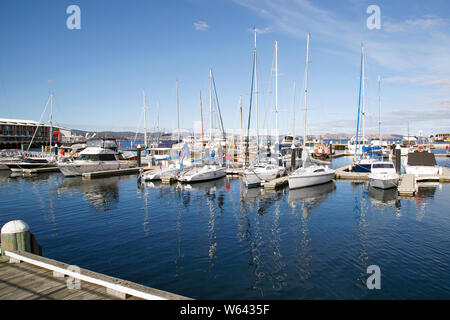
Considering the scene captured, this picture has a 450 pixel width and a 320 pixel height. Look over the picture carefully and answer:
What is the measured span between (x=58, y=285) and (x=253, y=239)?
378 inches

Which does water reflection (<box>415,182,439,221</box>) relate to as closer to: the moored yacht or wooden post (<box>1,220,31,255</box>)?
wooden post (<box>1,220,31,255</box>)

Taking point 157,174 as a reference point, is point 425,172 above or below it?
above

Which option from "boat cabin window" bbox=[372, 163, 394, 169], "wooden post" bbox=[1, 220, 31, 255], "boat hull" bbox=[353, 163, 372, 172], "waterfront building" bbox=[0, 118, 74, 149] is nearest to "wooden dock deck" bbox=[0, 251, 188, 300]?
"wooden post" bbox=[1, 220, 31, 255]

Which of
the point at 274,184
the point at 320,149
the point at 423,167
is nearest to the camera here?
the point at 274,184

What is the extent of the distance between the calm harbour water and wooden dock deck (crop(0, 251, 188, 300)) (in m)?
3.06

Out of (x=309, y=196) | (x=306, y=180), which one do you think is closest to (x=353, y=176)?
(x=306, y=180)

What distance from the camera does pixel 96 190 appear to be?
30.5 m

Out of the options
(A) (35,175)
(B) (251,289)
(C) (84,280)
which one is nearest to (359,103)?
(B) (251,289)

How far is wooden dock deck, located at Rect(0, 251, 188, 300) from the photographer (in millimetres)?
6863

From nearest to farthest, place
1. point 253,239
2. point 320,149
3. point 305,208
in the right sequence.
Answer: point 253,239 → point 305,208 → point 320,149

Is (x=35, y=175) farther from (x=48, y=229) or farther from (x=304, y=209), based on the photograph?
(x=304, y=209)

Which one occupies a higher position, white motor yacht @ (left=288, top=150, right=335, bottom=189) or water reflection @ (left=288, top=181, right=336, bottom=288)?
white motor yacht @ (left=288, top=150, right=335, bottom=189)

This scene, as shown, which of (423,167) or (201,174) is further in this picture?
(201,174)

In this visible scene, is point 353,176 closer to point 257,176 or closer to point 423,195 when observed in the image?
point 423,195
